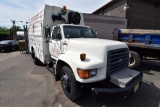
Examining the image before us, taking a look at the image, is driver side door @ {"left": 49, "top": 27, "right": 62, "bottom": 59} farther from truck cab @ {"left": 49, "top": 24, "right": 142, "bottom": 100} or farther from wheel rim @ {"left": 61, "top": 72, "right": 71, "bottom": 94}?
wheel rim @ {"left": 61, "top": 72, "right": 71, "bottom": 94}

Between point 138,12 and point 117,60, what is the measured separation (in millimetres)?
14193

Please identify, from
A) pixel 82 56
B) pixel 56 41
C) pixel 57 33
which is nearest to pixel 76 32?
pixel 57 33

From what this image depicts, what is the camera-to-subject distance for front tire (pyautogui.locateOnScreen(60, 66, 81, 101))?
10.9ft

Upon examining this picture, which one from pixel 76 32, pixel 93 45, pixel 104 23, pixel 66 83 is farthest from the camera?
pixel 104 23

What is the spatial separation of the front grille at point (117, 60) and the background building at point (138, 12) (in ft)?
40.9

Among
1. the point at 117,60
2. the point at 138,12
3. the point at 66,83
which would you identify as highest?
the point at 138,12

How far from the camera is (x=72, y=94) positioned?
3.45m

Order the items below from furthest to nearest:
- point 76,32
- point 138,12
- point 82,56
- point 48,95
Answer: point 138,12 < point 76,32 < point 48,95 < point 82,56

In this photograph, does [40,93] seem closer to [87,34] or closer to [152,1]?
[87,34]

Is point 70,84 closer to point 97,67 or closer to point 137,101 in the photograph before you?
point 97,67

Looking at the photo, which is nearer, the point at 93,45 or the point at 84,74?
the point at 84,74

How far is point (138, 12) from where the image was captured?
15430 millimetres

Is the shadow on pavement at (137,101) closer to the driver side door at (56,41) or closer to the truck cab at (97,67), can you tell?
the truck cab at (97,67)

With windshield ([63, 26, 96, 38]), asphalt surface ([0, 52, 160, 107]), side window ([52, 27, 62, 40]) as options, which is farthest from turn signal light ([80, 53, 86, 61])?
side window ([52, 27, 62, 40])
